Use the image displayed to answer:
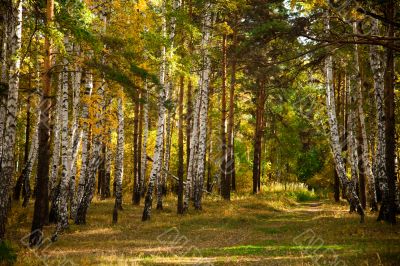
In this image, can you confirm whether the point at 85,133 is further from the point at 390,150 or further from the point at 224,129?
the point at 390,150

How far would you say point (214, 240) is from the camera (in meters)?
12.7

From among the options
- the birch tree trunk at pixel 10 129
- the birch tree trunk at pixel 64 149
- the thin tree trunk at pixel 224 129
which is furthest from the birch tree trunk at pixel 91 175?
the thin tree trunk at pixel 224 129

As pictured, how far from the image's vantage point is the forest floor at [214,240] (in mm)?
8820

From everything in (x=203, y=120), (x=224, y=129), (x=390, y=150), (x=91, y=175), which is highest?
(x=203, y=120)

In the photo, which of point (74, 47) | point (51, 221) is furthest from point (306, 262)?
point (74, 47)

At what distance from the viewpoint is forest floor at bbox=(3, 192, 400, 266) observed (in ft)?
28.9

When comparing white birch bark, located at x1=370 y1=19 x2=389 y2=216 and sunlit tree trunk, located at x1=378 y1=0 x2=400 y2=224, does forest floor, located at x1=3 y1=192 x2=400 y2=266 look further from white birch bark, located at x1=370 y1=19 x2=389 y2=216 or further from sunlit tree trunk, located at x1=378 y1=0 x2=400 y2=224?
white birch bark, located at x1=370 y1=19 x2=389 y2=216

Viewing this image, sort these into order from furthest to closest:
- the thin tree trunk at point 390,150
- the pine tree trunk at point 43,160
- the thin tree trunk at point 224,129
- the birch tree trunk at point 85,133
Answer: the thin tree trunk at point 224,129 < the birch tree trunk at point 85,133 < the thin tree trunk at point 390,150 < the pine tree trunk at point 43,160

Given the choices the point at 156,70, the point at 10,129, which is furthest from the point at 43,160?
the point at 156,70

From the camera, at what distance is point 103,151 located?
2922 centimetres

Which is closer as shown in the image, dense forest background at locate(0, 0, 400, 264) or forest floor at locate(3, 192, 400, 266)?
forest floor at locate(3, 192, 400, 266)

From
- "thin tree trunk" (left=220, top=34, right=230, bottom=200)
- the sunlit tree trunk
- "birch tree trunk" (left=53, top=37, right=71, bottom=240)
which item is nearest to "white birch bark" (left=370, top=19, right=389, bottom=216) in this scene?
the sunlit tree trunk

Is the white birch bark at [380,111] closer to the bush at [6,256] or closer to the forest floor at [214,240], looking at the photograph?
the forest floor at [214,240]

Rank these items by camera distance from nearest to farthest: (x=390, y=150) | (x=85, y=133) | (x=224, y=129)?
(x=390, y=150) < (x=85, y=133) < (x=224, y=129)
